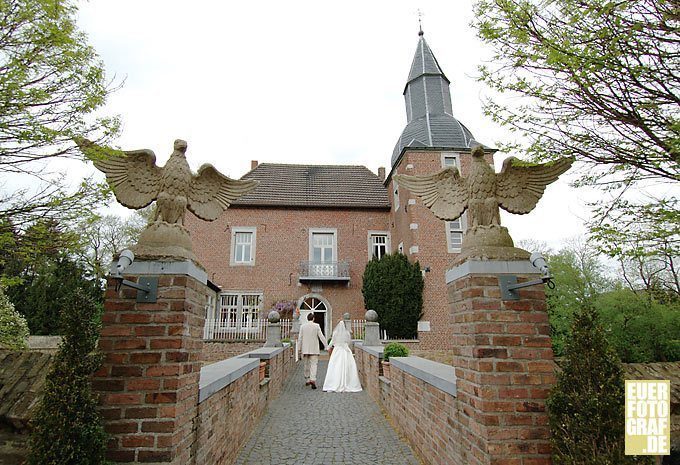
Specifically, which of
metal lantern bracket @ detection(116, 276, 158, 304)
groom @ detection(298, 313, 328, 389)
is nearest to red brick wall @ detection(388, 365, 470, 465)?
metal lantern bracket @ detection(116, 276, 158, 304)

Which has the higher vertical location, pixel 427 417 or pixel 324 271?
pixel 324 271

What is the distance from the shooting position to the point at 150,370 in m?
2.56

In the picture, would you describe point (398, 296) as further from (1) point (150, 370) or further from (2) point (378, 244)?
(1) point (150, 370)

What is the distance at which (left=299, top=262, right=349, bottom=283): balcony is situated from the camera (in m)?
18.3

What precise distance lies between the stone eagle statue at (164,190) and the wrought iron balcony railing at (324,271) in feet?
49.3

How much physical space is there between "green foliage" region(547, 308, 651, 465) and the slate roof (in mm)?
17664

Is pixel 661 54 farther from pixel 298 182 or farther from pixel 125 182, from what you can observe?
pixel 298 182

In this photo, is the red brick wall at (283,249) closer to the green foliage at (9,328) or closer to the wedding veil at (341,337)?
→ the wedding veil at (341,337)

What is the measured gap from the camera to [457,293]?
3.10 meters

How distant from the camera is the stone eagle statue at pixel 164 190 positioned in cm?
291

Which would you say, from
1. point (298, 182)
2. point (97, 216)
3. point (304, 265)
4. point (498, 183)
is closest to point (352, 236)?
point (304, 265)

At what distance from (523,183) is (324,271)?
15.6 meters

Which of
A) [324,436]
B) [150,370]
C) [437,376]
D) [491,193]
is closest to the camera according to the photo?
[150,370]

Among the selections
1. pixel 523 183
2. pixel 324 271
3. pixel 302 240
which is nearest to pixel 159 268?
pixel 523 183
